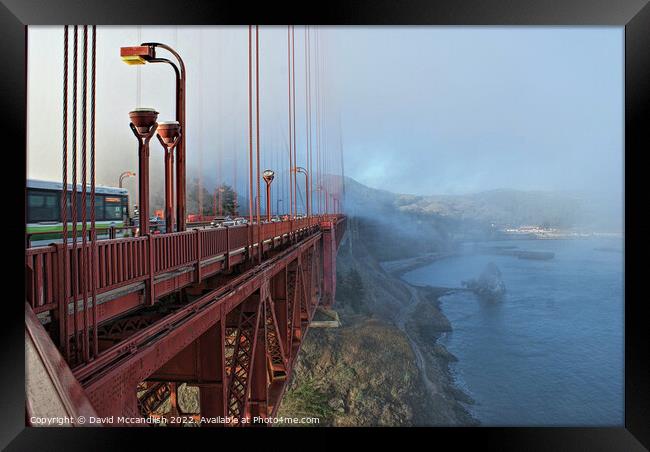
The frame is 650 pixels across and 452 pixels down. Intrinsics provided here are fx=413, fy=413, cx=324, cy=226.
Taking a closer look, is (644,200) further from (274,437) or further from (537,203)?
(537,203)

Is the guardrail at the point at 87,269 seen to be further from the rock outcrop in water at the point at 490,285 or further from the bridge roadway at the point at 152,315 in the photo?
the rock outcrop in water at the point at 490,285

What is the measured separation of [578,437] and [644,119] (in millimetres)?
3537

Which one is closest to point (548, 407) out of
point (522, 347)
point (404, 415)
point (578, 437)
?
point (522, 347)

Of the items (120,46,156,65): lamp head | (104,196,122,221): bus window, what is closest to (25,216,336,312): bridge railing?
(120,46,156,65): lamp head

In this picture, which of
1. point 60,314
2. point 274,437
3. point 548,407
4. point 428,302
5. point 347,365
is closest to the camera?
point 60,314

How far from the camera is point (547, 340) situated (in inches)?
1368

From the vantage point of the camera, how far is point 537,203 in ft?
113

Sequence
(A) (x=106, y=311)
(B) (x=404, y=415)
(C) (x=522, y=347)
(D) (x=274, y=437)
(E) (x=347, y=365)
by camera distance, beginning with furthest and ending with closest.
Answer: (C) (x=522, y=347) < (E) (x=347, y=365) < (B) (x=404, y=415) < (D) (x=274, y=437) < (A) (x=106, y=311)

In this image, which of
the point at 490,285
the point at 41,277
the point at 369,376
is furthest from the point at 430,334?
the point at 41,277

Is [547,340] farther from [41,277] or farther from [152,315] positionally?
[41,277]

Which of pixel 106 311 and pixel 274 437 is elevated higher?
pixel 106 311
